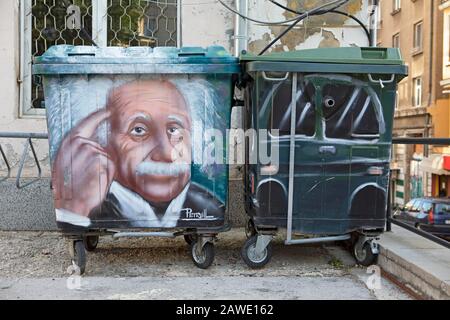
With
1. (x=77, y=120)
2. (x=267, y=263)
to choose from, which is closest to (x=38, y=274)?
(x=77, y=120)

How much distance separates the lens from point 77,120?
4547mm

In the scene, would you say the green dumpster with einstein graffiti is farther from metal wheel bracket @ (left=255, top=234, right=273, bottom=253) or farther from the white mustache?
metal wheel bracket @ (left=255, top=234, right=273, bottom=253)

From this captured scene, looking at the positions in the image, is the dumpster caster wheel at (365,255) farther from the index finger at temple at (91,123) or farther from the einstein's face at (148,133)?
the index finger at temple at (91,123)

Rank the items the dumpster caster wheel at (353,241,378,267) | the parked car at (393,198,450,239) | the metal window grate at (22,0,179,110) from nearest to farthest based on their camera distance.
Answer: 1. the dumpster caster wheel at (353,241,378,267)
2. the metal window grate at (22,0,179,110)
3. the parked car at (393,198,450,239)

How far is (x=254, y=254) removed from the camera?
4746mm

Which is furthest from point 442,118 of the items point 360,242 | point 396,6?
point 360,242

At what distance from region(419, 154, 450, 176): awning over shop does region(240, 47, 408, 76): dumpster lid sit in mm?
23688

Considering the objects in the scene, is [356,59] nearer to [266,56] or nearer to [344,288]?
[266,56]

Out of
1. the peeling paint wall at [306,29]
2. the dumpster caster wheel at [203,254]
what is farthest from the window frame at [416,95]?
the dumpster caster wheel at [203,254]

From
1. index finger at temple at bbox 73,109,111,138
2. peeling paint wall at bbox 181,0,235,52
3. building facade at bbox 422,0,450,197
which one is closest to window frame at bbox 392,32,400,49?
building facade at bbox 422,0,450,197

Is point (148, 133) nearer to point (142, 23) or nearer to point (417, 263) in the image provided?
point (417, 263)

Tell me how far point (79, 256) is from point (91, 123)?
102cm

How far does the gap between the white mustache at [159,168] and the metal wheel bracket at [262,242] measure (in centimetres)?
81

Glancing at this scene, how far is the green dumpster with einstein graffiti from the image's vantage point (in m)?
4.54
